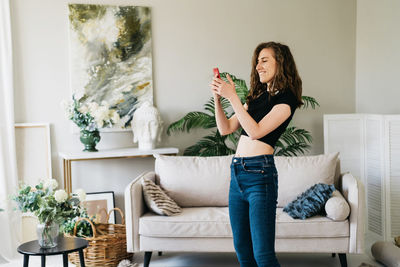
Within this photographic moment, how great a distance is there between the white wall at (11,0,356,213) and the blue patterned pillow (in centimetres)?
150

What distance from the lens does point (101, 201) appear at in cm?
429

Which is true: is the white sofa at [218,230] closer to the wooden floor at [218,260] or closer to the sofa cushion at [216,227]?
the sofa cushion at [216,227]

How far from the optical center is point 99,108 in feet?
13.1

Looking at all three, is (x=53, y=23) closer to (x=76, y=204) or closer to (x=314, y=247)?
(x=76, y=204)

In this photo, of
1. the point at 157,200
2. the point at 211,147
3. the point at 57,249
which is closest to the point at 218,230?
the point at 157,200

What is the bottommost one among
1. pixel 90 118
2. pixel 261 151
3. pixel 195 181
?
pixel 195 181

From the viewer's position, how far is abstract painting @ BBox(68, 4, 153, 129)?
4.23 meters

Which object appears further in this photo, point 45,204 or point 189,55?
point 189,55

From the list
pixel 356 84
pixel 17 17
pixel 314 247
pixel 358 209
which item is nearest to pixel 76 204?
pixel 314 247

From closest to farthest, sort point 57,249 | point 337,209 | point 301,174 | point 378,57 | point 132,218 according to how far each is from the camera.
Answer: point 57,249 < point 337,209 < point 132,218 < point 301,174 < point 378,57

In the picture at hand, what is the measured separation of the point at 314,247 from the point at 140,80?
7.24 ft

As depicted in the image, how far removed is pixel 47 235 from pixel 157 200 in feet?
3.14

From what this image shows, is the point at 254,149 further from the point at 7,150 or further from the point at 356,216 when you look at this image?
the point at 7,150

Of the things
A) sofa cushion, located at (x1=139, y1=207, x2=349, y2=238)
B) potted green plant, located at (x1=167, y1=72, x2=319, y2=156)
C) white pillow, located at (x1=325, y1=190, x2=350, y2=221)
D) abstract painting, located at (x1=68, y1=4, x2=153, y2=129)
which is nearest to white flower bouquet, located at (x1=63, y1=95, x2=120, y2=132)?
abstract painting, located at (x1=68, y1=4, x2=153, y2=129)
